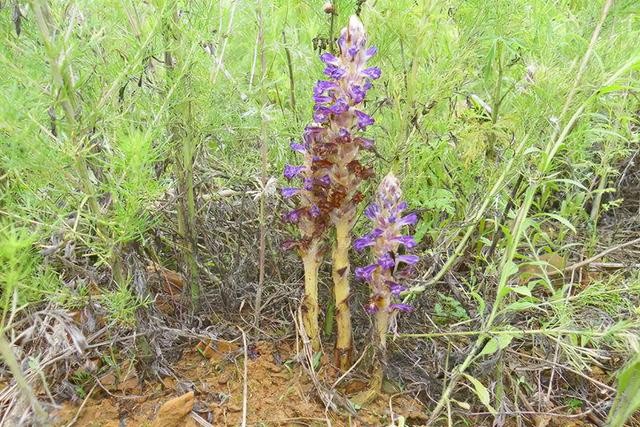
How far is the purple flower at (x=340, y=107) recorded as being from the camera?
1.65 metres

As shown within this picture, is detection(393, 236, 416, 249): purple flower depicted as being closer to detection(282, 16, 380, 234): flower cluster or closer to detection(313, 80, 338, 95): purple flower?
detection(282, 16, 380, 234): flower cluster

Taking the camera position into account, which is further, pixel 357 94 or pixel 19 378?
pixel 357 94

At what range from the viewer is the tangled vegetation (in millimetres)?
1673

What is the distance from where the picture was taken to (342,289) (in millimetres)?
1910

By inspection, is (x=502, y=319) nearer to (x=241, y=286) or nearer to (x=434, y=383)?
(x=434, y=383)

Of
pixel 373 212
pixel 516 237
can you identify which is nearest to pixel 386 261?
pixel 373 212

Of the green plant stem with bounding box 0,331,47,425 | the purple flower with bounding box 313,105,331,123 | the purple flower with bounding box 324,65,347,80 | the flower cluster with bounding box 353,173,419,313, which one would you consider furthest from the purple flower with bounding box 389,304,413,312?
the green plant stem with bounding box 0,331,47,425

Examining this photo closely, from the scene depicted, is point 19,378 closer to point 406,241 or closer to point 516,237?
point 406,241

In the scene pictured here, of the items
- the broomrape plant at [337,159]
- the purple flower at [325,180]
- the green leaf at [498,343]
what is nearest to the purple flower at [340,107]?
the broomrape plant at [337,159]

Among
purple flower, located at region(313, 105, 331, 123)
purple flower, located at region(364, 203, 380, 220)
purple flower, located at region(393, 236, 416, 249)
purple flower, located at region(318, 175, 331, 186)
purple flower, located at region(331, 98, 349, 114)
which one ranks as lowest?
purple flower, located at region(393, 236, 416, 249)

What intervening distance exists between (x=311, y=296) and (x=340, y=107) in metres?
0.71

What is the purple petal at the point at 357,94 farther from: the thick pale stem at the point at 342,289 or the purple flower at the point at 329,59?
the thick pale stem at the point at 342,289

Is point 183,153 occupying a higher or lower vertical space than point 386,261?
higher

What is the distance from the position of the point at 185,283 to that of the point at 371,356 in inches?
30.8
